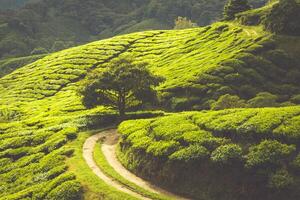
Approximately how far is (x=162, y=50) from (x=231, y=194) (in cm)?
9271

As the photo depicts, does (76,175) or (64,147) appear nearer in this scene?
(76,175)

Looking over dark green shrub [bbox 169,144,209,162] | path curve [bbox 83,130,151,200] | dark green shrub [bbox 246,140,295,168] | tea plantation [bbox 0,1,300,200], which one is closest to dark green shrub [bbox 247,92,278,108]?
tea plantation [bbox 0,1,300,200]

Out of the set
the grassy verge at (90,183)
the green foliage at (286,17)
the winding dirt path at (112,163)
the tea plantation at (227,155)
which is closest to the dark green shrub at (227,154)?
the tea plantation at (227,155)

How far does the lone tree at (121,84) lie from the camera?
66.6 metres

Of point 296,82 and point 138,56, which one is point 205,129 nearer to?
point 296,82

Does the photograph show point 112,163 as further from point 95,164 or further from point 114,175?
point 114,175

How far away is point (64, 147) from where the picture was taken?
56.2 meters

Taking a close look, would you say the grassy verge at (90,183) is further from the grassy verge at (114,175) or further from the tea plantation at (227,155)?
the tea plantation at (227,155)

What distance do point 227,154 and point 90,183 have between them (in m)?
13.8

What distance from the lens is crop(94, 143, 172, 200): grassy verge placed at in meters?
39.7

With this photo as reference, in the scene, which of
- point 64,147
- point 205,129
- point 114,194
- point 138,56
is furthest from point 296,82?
point 138,56

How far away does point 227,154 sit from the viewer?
39031 millimetres

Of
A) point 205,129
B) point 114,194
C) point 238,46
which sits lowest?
point 114,194

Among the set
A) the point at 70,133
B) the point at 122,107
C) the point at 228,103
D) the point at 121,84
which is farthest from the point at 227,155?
the point at 122,107
